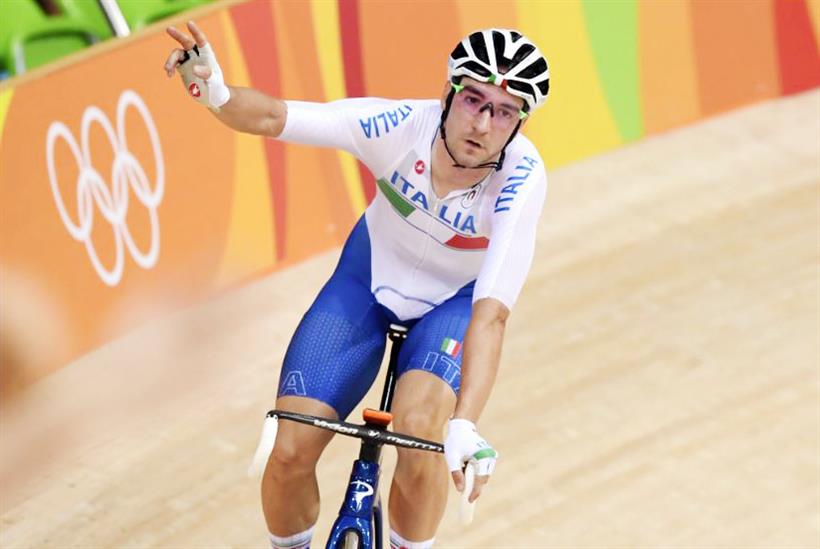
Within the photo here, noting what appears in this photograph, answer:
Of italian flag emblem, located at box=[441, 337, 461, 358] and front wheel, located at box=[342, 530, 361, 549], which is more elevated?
italian flag emblem, located at box=[441, 337, 461, 358]

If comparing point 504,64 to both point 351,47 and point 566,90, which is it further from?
point 566,90

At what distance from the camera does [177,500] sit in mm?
6090

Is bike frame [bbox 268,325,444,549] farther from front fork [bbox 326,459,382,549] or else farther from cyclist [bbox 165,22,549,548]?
cyclist [bbox 165,22,549,548]

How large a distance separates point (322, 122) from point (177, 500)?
202 centimetres

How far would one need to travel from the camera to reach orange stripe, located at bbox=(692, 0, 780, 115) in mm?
8922

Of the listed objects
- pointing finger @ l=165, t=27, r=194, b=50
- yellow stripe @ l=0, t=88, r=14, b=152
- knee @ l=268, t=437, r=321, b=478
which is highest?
pointing finger @ l=165, t=27, r=194, b=50

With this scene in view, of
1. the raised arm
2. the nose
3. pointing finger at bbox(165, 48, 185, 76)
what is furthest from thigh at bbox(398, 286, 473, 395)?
pointing finger at bbox(165, 48, 185, 76)

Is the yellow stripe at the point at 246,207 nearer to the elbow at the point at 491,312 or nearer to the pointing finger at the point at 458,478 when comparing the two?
the elbow at the point at 491,312

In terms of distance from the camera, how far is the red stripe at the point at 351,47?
756 centimetres

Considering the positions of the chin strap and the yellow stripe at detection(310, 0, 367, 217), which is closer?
the chin strap

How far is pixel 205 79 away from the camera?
4.46 meters

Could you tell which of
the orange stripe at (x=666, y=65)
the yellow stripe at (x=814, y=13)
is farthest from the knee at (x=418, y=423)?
the yellow stripe at (x=814, y=13)

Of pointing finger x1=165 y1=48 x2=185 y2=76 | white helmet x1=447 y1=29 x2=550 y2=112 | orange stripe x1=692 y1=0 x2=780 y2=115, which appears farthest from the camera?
orange stripe x1=692 y1=0 x2=780 y2=115

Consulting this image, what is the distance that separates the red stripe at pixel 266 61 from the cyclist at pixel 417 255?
232 cm
